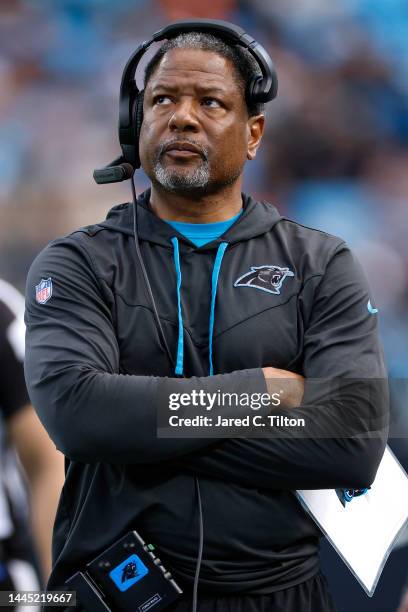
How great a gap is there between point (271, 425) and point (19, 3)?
4.83ft

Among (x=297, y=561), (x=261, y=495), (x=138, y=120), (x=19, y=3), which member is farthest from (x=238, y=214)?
(x=19, y=3)

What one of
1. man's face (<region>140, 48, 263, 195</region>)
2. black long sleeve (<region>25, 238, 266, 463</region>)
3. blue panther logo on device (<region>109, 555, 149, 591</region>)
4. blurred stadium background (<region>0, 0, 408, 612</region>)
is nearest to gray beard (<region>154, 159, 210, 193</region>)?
man's face (<region>140, 48, 263, 195</region>)

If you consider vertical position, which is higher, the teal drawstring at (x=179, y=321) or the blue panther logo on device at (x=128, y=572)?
the teal drawstring at (x=179, y=321)

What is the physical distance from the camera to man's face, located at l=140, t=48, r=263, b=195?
5.21 ft

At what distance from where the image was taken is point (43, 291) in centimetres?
152

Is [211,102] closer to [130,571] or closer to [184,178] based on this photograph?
[184,178]

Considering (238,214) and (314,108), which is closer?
(238,214)

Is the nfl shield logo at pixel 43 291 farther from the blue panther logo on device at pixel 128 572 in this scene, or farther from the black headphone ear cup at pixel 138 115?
the blue panther logo on device at pixel 128 572

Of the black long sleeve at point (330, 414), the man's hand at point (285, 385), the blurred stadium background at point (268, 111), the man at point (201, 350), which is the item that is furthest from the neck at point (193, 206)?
the blurred stadium background at point (268, 111)

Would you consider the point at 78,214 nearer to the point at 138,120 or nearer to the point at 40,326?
the point at 138,120

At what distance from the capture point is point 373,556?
176 centimetres

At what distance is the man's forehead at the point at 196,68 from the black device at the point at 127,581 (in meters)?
0.88

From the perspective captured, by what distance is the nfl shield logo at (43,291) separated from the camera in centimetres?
150

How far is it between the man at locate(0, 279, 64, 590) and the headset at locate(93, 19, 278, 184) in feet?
2.26
